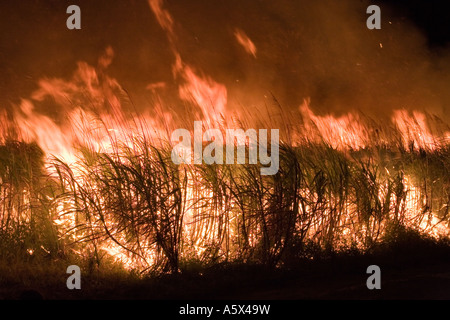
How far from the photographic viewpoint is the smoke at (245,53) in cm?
1141

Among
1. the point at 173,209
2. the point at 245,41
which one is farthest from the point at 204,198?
the point at 245,41

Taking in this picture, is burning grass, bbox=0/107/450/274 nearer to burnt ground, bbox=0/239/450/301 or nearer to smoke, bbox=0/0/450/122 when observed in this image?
burnt ground, bbox=0/239/450/301

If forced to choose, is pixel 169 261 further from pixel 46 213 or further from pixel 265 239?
pixel 46 213

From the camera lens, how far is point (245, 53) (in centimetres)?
1367

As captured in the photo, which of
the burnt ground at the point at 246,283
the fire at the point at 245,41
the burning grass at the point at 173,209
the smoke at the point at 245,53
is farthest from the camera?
the fire at the point at 245,41

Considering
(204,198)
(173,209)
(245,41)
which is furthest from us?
(245,41)

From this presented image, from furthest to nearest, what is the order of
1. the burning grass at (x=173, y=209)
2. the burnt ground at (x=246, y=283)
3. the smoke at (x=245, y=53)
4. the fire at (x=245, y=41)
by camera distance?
the fire at (x=245, y=41) < the smoke at (x=245, y=53) < the burning grass at (x=173, y=209) < the burnt ground at (x=246, y=283)

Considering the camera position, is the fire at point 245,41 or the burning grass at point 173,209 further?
the fire at point 245,41

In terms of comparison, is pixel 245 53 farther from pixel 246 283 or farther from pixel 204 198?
pixel 246 283

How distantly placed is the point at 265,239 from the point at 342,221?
139 cm

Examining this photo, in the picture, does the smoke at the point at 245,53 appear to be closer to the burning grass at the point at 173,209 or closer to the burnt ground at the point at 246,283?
the burning grass at the point at 173,209

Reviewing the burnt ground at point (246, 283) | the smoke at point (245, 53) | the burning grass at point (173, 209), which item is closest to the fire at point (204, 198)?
the burning grass at point (173, 209)
